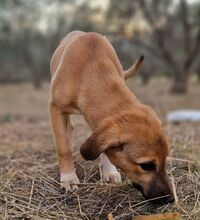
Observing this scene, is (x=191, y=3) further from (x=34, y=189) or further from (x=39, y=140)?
(x=34, y=189)

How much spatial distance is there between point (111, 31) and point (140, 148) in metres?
22.4

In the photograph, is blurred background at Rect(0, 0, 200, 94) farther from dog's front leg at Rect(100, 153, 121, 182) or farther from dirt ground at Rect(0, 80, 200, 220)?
dog's front leg at Rect(100, 153, 121, 182)

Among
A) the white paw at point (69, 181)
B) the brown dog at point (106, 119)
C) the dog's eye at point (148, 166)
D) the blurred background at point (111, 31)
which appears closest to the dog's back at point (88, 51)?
the brown dog at point (106, 119)

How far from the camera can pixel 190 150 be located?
612cm

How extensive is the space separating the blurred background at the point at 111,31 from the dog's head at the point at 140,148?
18.9 metres

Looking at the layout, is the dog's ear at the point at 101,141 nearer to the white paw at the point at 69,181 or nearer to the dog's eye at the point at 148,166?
the dog's eye at the point at 148,166

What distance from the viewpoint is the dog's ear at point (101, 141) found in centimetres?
371

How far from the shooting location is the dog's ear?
12.2 ft

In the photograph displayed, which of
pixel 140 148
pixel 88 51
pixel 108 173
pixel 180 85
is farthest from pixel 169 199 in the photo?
pixel 180 85

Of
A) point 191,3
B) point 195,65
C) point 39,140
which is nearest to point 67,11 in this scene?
point 191,3

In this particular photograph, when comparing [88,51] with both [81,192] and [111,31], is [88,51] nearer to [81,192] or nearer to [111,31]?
[81,192]

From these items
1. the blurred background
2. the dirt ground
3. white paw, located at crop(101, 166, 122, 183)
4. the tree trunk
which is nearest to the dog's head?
the dirt ground

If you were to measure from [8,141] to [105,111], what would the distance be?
3.92 m

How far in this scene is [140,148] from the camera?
12.7 feet
